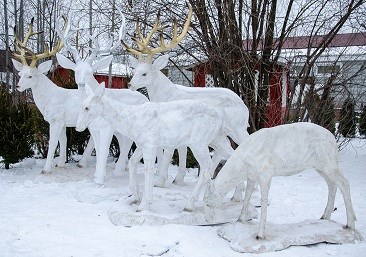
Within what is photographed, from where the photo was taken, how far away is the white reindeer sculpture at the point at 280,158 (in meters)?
4.09

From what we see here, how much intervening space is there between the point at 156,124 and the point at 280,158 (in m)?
1.46

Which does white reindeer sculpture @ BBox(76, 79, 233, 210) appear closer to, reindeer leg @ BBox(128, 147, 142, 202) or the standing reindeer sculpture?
reindeer leg @ BBox(128, 147, 142, 202)

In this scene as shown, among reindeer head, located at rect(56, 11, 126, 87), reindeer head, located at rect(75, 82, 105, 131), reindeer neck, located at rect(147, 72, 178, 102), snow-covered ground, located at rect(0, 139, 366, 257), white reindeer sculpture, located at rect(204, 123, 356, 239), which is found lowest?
snow-covered ground, located at rect(0, 139, 366, 257)

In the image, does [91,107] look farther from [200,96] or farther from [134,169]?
[200,96]

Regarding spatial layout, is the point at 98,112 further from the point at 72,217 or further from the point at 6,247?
the point at 6,247

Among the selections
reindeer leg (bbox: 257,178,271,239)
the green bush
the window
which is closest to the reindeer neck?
reindeer leg (bbox: 257,178,271,239)

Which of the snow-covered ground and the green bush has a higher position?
the green bush

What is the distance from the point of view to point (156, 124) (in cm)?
470

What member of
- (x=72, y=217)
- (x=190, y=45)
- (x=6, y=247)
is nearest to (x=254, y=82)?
(x=190, y=45)

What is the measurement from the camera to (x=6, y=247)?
4.00 m

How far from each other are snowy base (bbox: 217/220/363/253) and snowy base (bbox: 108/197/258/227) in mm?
314

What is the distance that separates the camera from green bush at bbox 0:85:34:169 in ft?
24.0

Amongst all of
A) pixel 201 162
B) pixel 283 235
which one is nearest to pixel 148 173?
pixel 201 162

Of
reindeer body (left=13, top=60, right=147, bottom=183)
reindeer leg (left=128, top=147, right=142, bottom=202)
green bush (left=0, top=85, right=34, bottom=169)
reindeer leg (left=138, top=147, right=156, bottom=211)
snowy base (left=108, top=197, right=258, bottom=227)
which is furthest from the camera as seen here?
green bush (left=0, top=85, right=34, bottom=169)
